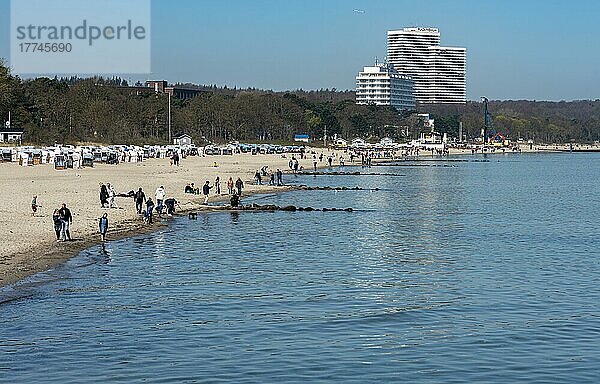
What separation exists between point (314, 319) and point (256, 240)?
1558 centimetres

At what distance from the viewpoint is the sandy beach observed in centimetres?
2883

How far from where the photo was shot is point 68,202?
4422cm

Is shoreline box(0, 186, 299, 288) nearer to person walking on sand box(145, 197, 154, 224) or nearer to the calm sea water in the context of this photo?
person walking on sand box(145, 197, 154, 224)

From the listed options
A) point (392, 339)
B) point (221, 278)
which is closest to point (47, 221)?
point (221, 278)

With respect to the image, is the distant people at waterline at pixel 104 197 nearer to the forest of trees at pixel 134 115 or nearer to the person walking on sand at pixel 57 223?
the person walking on sand at pixel 57 223

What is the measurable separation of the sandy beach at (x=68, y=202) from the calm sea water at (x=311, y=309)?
3.62 feet

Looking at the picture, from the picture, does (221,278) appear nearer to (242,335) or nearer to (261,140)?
(242,335)

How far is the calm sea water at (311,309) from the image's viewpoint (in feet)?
57.6

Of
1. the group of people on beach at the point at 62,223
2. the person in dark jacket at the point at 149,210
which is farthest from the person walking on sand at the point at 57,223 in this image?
the person in dark jacket at the point at 149,210

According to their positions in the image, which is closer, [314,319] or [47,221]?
[314,319]

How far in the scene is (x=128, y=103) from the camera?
465 ft

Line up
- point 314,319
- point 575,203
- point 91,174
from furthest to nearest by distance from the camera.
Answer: point 91,174 → point 575,203 → point 314,319

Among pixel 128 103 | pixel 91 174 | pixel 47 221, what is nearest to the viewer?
pixel 47 221

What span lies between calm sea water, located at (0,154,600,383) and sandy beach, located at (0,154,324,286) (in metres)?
1.10
